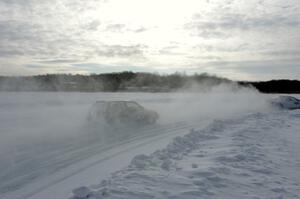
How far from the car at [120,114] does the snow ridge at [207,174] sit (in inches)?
337

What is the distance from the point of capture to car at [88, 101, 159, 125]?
20.1 m

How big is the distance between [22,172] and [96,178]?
1.94 meters

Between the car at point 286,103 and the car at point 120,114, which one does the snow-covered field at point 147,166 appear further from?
the car at point 286,103

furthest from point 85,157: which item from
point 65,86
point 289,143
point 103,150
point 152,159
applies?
point 65,86

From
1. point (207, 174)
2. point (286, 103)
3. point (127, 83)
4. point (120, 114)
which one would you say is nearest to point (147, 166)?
point (207, 174)

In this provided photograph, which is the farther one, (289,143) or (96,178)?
(289,143)

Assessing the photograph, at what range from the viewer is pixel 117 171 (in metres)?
8.18

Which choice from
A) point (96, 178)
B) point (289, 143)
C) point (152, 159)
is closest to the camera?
point (96, 178)

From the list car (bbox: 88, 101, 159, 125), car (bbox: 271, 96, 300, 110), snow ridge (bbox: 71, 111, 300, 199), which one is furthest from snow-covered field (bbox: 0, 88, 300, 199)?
car (bbox: 271, 96, 300, 110)

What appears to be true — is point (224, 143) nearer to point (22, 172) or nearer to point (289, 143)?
point (289, 143)

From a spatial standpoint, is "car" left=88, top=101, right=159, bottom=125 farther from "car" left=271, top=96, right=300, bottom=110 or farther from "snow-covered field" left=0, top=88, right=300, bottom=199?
"car" left=271, top=96, right=300, bottom=110

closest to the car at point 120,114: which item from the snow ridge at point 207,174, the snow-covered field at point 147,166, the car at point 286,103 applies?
the snow-covered field at point 147,166

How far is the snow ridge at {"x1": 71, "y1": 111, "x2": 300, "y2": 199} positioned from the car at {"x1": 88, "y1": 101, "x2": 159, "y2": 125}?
337 inches

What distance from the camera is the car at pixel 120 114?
20125 millimetres
